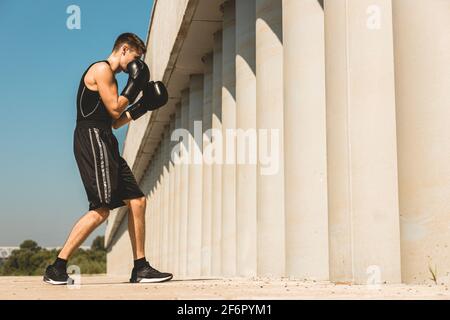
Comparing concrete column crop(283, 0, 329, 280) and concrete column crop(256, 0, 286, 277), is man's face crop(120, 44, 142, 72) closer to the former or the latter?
concrete column crop(283, 0, 329, 280)

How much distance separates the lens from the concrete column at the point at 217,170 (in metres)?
15.4

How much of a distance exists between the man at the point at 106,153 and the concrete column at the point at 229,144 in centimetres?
654

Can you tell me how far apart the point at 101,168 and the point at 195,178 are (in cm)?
1233

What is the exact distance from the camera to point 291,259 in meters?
8.22

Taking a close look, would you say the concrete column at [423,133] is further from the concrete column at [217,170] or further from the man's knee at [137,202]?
the concrete column at [217,170]

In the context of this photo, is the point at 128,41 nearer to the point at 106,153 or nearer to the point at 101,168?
the point at 106,153

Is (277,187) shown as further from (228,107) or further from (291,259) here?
(228,107)

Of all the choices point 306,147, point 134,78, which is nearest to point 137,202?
point 134,78

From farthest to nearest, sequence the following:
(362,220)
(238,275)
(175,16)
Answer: (175,16) < (238,275) < (362,220)

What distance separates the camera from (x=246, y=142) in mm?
12438

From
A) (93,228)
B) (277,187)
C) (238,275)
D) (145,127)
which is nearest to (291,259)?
(277,187)

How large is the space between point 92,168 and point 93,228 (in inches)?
22.9

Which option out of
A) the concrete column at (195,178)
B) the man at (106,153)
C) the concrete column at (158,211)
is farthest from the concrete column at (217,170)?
the concrete column at (158,211)

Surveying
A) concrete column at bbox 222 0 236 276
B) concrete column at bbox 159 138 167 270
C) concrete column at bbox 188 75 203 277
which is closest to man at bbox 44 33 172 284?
concrete column at bbox 222 0 236 276
